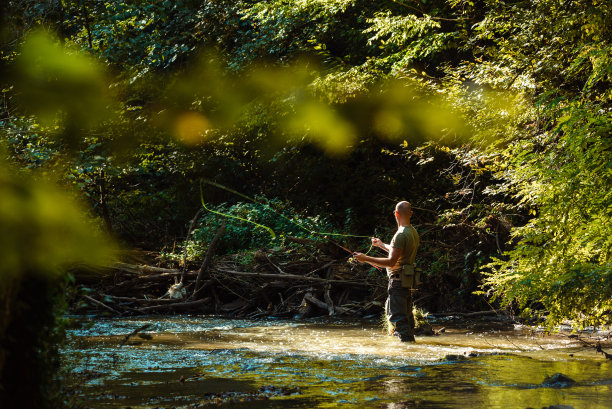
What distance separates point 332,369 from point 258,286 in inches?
326

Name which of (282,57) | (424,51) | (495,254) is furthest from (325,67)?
(495,254)

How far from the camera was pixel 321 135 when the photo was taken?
4.79 m

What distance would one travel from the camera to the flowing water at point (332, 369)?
5367 millimetres

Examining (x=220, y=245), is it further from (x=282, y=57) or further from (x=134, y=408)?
(x=134, y=408)

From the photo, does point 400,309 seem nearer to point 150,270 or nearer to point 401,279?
point 401,279

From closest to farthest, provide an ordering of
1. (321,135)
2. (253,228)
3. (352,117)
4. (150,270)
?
1. (321,135)
2. (150,270)
3. (352,117)
4. (253,228)

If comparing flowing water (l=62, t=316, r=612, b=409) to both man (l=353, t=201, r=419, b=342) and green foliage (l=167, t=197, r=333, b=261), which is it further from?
green foliage (l=167, t=197, r=333, b=261)

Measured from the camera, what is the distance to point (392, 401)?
5.27 metres

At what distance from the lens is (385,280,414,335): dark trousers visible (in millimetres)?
9586

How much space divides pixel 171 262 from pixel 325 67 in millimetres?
6187

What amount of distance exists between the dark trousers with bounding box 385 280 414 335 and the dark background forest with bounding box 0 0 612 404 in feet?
3.97

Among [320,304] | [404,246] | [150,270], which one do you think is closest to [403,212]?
[404,246]

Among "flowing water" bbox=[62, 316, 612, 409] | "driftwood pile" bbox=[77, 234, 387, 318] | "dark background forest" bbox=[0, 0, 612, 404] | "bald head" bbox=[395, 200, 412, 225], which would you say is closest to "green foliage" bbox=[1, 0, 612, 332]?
"dark background forest" bbox=[0, 0, 612, 404]

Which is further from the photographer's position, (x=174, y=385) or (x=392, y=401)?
(x=174, y=385)
